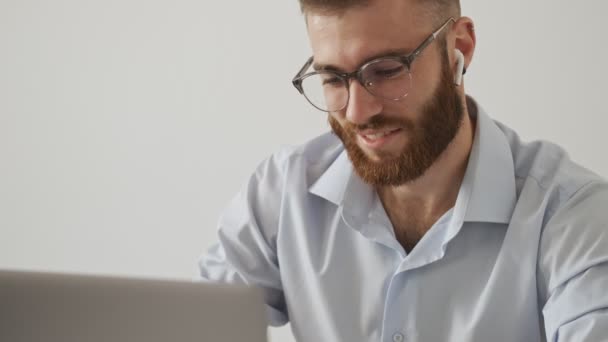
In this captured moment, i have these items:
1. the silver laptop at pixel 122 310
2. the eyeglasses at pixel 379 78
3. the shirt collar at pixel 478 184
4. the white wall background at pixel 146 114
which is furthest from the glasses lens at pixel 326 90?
the white wall background at pixel 146 114

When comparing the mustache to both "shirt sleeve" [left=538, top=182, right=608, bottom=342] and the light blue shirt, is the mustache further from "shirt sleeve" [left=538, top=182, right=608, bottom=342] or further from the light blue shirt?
"shirt sleeve" [left=538, top=182, right=608, bottom=342]

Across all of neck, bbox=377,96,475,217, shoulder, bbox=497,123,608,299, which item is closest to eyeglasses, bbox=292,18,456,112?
neck, bbox=377,96,475,217

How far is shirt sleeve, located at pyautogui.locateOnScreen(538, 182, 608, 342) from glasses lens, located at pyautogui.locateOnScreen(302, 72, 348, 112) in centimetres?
37

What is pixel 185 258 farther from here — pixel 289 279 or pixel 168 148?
pixel 289 279

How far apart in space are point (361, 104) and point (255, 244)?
1.19ft

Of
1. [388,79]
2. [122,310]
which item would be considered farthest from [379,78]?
[122,310]

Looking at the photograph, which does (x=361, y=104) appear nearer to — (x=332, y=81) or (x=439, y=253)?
(x=332, y=81)

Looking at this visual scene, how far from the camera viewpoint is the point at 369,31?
1395 millimetres

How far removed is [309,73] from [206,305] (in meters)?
0.74

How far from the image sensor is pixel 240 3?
8.73ft

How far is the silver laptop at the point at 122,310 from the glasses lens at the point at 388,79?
0.66 meters

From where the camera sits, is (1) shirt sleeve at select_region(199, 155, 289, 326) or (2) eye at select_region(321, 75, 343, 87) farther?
(1) shirt sleeve at select_region(199, 155, 289, 326)

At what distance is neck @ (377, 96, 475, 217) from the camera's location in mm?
1532

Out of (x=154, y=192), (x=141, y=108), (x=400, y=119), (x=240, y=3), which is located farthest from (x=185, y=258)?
(x=400, y=119)
